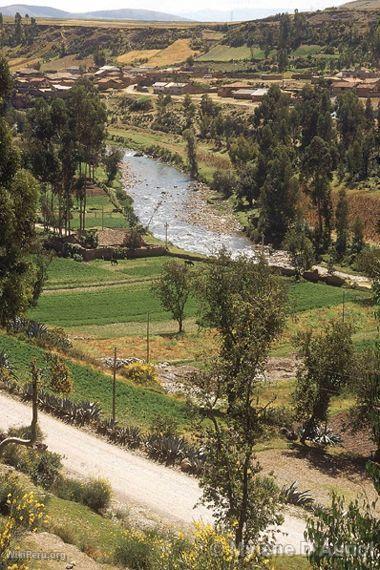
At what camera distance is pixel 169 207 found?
90.1m

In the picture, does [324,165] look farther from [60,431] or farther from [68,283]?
[60,431]

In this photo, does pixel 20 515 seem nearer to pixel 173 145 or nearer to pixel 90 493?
pixel 90 493

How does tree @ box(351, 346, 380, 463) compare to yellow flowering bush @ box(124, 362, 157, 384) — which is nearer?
tree @ box(351, 346, 380, 463)

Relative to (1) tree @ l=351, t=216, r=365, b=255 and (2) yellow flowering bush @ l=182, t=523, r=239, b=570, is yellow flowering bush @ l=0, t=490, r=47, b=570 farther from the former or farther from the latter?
(1) tree @ l=351, t=216, r=365, b=255

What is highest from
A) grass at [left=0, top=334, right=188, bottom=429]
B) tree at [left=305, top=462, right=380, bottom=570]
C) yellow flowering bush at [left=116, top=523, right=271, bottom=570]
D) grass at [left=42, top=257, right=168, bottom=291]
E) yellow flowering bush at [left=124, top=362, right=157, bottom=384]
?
tree at [left=305, top=462, right=380, bottom=570]

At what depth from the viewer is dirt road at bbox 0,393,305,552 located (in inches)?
877

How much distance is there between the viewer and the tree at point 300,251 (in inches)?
2491

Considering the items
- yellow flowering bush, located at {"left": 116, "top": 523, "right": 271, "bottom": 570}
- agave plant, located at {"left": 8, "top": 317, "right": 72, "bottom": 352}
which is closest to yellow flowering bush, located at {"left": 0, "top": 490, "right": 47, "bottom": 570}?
yellow flowering bush, located at {"left": 116, "top": 523, "right": 271, "bottom": 570}

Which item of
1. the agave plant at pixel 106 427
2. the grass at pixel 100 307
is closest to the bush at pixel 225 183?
the grass at pixel 100 307

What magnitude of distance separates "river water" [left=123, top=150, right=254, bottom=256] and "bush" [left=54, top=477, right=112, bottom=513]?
39700 mm

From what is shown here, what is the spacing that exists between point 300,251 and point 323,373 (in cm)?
3626

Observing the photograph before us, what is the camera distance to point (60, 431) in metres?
26.8

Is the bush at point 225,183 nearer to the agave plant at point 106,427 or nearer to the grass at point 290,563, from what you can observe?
the agave plant at point 106,427

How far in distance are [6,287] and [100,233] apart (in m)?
49.7
